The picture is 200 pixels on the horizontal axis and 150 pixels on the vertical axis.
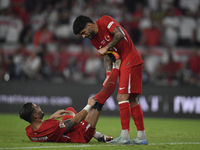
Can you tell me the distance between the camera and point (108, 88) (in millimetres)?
5098

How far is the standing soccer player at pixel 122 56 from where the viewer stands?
477cm

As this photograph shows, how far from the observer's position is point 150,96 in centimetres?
1055

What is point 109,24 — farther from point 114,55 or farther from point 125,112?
point 125,112

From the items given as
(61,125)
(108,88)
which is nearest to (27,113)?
(61,125)

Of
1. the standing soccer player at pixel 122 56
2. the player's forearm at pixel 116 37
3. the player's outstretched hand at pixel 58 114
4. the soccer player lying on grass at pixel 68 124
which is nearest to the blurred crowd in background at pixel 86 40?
the player's outstretched hand at pixel 58 114

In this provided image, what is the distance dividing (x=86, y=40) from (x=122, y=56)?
26.2ft

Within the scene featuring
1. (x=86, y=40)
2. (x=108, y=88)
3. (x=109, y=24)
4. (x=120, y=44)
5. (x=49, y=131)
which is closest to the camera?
(x=49, y=131)

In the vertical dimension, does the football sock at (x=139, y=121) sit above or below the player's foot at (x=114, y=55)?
below

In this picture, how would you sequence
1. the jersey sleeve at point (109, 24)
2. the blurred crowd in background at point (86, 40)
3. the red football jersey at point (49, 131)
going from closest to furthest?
the red football jersey at point (49, 131) < the jersey sleeve at point (109, 24) < the blurred crowd in background at point (86, 40)

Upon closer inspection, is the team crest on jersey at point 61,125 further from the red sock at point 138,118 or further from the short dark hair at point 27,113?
the red sock at point 138,118

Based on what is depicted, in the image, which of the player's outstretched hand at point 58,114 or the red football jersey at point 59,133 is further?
the player's outstretched hand at point 58,114

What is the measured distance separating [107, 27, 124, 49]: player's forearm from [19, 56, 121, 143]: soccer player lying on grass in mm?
379

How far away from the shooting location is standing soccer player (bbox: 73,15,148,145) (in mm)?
4770

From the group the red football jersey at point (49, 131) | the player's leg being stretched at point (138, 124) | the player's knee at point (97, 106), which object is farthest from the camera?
A: the player's knee at point (97, 106)
